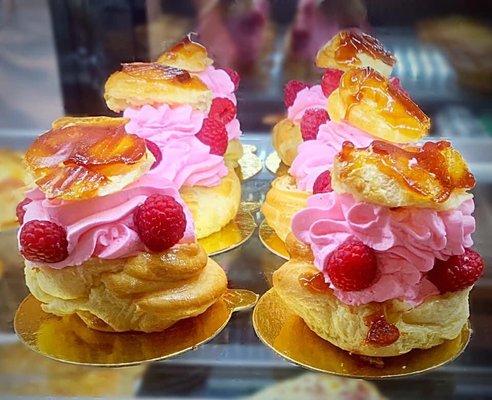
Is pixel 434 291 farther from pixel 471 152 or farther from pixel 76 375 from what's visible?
pixel 471 152

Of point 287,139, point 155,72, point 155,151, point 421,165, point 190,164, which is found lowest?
point 287,139

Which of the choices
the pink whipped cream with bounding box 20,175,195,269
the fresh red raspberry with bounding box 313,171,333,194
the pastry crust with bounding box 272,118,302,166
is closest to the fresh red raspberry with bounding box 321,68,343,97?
the pastry crust with bounding box 272,118,302,166

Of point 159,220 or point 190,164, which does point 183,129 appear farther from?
point 159,220

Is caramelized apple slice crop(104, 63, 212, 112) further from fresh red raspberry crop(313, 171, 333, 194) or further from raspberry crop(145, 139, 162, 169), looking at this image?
fresh red raspberry crop(313, 171, 333, 194)

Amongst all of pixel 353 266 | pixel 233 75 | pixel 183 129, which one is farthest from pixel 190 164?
pixel 353 266

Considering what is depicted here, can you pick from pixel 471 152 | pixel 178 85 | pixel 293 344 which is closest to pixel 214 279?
pixel 293 344

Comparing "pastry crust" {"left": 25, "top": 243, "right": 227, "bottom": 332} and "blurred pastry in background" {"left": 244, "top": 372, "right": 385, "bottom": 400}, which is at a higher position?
"pastry crust" {"left": 25, "top": 243, "right": 227, "bottom": 332}

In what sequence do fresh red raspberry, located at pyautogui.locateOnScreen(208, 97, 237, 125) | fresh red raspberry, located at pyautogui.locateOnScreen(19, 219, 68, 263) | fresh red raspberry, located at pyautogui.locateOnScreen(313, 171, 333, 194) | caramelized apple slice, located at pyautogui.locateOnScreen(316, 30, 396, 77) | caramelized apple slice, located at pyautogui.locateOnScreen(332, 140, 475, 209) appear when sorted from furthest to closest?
fresh red raspberry, located at pyautogui.locateOnScreen(208, 97, 237, 125)
caramelized apple slice, located at pyautogui.locateOnScreen(316, 30, 396, 77)
fresh red raspberry, located at pyautogui.locateOnScreen(313, 171, 333, 194)
fresh red raspberry, located at pyautogui.locateOnScreen(19, 219, 68, 263)
caramelized apple slice, located at pyautogui.locateOnScreen(332, 140, 475, 209)
